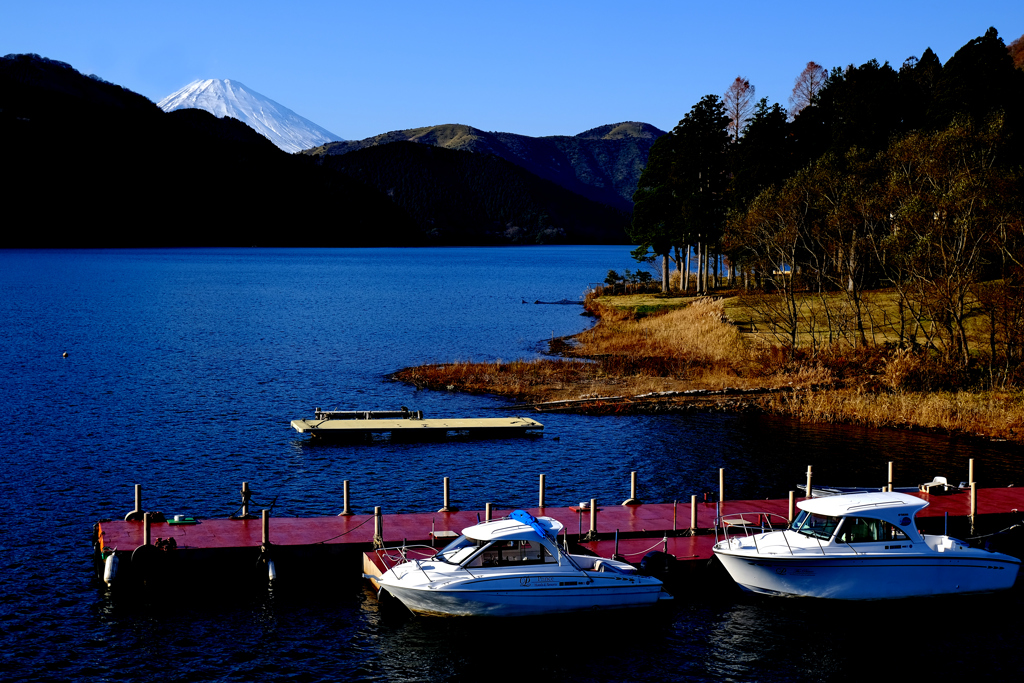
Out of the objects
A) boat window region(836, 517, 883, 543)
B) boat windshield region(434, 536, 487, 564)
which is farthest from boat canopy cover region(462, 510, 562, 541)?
boat window region(836, 517, 883, 543)

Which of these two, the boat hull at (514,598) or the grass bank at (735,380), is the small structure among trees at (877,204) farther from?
the boat hull at (514,598)

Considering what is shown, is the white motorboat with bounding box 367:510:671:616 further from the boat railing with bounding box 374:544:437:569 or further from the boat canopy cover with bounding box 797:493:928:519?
the boat canopy cover with bounding box 797:493:928:519

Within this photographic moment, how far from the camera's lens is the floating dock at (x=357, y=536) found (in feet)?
83.3

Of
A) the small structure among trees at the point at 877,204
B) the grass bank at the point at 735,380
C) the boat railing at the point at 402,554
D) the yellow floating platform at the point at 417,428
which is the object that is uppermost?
the small structure among trees at the point at 877,204

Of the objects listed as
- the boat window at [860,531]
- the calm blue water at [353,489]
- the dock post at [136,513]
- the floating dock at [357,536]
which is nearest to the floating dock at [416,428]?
the calm blue water at [353,489]

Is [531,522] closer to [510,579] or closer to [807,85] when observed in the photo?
[510,579]

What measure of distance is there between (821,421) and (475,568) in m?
31.4

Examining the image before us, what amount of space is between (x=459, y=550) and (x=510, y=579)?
5.48 ft

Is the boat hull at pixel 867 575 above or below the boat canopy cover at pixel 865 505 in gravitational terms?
below

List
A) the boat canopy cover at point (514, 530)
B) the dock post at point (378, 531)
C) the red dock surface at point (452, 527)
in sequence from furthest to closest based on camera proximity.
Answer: the red dock surface at point (452, 527) → the dock post at point (378, 531) → the boat canopy cover at point (514, 530)

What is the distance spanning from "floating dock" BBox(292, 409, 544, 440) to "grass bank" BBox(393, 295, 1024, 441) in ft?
19.6

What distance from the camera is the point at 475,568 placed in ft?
75.8

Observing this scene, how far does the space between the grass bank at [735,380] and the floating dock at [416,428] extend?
19.6 ft

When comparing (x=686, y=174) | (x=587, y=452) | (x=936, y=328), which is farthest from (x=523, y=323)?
(x=587, y=452)
